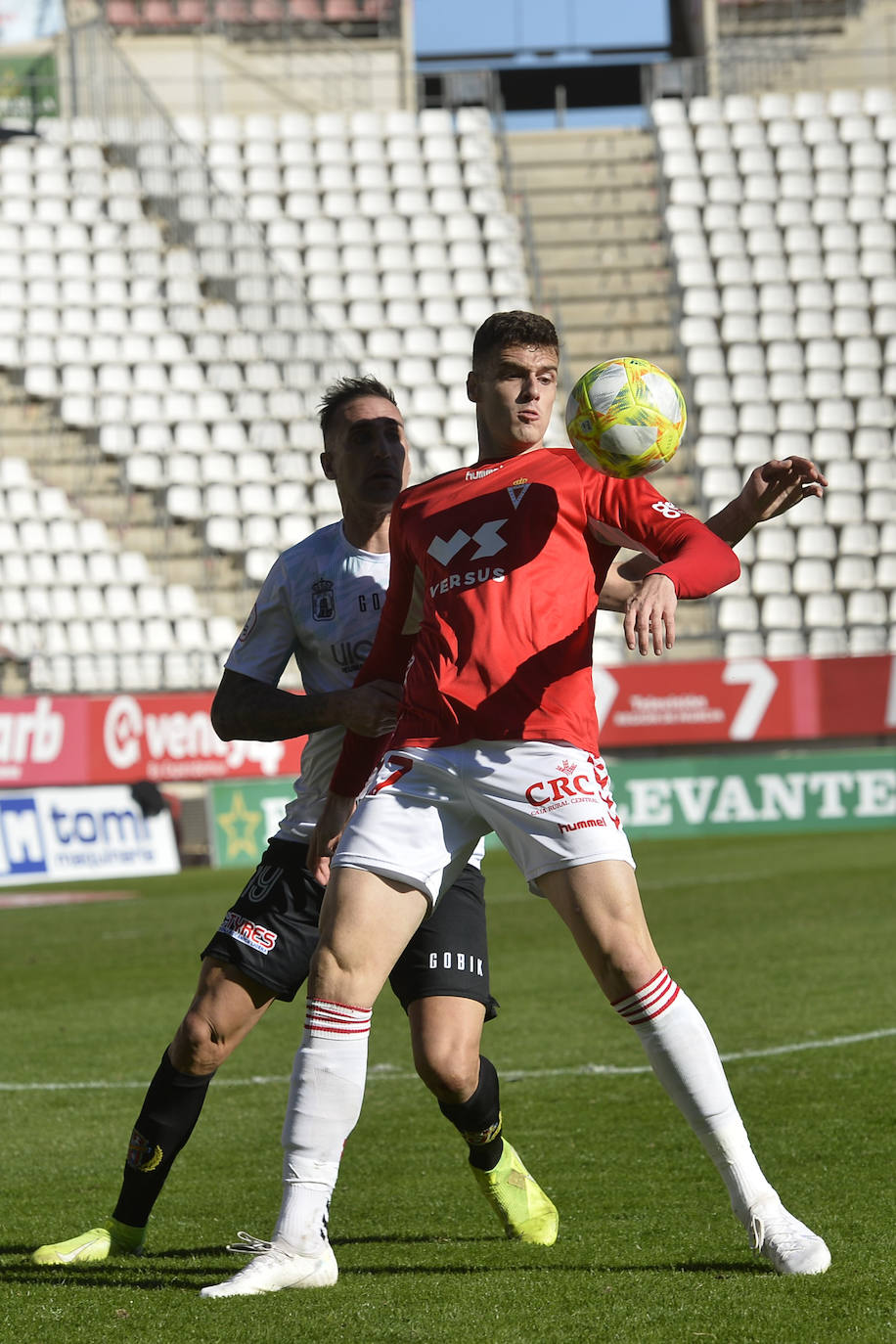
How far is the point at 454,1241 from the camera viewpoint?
15.4 ft

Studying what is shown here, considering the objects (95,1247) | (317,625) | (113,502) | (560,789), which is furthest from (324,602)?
(113,502)

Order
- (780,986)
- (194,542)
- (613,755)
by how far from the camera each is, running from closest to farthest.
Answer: (780,986)
(613,755)
(194,542)

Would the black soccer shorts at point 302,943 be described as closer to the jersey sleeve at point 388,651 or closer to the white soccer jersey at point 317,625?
the white soccer jersey at point 317,625

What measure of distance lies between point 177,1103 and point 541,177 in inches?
1173

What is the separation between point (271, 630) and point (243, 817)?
15095 millimetres

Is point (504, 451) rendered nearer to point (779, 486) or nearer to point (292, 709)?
point (779, 486)

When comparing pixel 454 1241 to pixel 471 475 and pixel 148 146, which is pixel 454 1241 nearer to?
pixel 471 475

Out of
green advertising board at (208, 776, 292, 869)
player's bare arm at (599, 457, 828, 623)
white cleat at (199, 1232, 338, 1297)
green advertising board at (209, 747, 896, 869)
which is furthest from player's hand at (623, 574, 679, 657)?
green advertising board at (209, 747, 896, 869)

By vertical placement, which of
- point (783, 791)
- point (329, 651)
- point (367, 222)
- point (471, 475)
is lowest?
point (783, 791)

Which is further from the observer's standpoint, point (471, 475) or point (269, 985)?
point (269, 985)

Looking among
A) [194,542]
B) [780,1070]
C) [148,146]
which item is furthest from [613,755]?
[780,1070]

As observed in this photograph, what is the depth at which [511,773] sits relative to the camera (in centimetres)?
405

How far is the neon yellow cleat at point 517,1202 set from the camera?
15.3ft

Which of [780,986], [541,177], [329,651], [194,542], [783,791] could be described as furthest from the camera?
[541,177]
